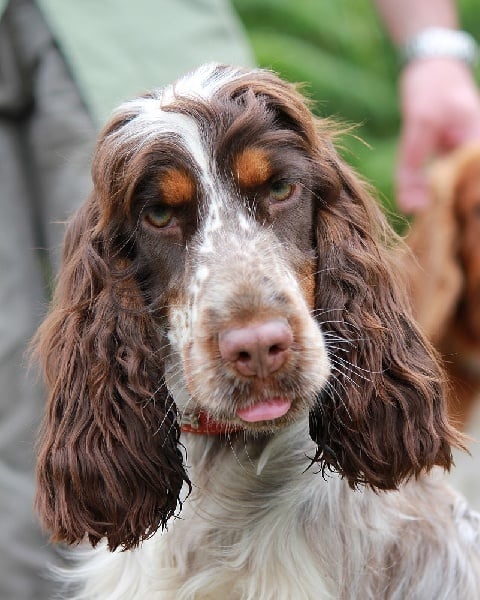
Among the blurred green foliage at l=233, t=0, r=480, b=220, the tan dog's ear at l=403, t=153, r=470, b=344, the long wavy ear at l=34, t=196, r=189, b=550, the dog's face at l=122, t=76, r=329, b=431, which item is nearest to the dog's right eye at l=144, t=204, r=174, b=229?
the dog's face at l=122, t=76, r=329, b=431

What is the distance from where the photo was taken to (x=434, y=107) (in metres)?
5.42

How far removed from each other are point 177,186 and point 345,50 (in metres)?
5.84

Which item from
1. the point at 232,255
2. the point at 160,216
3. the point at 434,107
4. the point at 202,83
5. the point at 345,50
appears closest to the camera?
the point at 232,255

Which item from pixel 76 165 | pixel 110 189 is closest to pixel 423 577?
pixel 110 189

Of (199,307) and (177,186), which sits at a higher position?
(177,186)

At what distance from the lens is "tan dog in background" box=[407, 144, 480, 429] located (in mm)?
5980

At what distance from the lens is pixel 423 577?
320 cm

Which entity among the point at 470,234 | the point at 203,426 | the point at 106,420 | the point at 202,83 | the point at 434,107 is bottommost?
the point at 470,234

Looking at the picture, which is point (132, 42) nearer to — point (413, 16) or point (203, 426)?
point (413, 16)

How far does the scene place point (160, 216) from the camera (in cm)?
288

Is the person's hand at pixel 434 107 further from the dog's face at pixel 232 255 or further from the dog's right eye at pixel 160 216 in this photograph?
the dog's right eye at pixel 160 216

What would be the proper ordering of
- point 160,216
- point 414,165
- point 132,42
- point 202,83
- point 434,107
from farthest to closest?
1. point 414,165
2. point 434,107
3. point 132,42
4. point 202,83
5. point 160,216

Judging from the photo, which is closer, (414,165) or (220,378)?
(220,378)

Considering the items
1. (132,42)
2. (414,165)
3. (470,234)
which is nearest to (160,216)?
(132,42)
